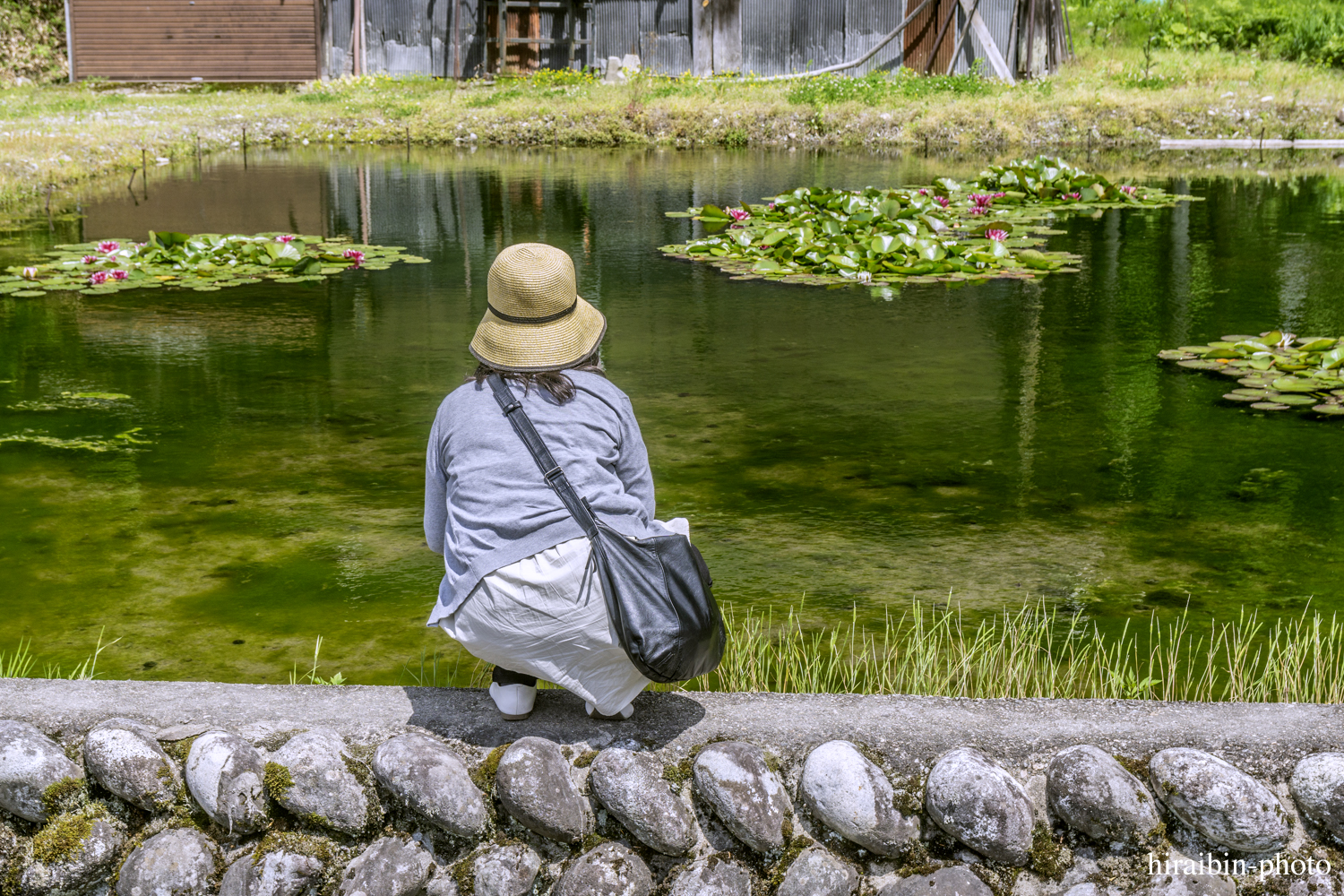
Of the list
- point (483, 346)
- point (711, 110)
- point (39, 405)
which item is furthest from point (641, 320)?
point (711, 110)

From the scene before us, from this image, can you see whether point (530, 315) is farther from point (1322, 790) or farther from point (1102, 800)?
point (1322, 790)

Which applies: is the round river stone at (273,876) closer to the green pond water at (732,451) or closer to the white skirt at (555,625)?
the white skirt at (555,625)

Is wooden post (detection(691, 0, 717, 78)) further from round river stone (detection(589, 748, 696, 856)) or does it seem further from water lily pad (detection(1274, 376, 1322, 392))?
round river stone (detection(589, 748, 696, 856))

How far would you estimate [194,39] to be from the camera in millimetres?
26062

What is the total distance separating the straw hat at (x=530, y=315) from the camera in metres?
2.42

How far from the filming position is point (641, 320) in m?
7.21

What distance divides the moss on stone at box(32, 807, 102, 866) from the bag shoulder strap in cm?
106

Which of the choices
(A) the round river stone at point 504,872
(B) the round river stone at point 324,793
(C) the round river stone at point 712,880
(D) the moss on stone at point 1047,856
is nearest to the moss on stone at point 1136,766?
(D) the moss on stone at point 1047,856

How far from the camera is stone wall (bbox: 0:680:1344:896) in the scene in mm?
2154

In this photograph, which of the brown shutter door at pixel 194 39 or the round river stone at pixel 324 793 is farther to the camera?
the brown shutter door at pixel 194 39

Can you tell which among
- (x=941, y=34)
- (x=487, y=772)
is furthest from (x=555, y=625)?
(x=941, y=34)

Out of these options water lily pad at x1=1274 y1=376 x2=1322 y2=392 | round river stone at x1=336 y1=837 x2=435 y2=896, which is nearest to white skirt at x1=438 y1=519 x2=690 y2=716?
round river stone at x1=336 y1=837 x2=435 y2=896

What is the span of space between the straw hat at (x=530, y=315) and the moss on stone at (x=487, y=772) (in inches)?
29.2

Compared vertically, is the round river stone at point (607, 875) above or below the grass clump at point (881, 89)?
below
